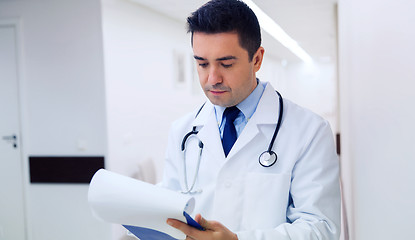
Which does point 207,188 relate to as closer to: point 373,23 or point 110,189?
point 110,189

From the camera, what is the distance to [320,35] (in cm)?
481

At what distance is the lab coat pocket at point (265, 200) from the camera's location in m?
0.90

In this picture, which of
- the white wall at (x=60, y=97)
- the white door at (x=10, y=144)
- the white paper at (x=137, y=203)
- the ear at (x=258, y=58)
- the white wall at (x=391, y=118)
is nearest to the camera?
the white wall at (x=391, y=118)

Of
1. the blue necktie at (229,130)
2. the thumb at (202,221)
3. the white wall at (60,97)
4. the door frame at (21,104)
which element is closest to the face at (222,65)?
the blue necktie at (229,130)

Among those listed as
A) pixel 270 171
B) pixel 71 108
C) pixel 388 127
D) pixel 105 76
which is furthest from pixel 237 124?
pixel 71 108

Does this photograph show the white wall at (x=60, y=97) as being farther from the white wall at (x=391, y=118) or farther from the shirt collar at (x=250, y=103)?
the white wall at (x=391, y=118)

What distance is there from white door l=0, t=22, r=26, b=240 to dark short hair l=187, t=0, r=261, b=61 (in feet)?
7.35

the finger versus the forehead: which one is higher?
the forehead

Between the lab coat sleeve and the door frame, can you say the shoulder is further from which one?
the door frame

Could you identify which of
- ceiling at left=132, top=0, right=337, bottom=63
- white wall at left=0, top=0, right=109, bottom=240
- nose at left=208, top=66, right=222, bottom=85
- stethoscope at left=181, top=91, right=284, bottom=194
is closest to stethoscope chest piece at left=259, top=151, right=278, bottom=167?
stethoscope at left=181, top=91, right=284, bottom=194

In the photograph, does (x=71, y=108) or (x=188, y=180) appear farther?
(x=71, y=108)

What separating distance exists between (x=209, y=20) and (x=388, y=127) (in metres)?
0.47

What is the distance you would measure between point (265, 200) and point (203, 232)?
10.1 inches

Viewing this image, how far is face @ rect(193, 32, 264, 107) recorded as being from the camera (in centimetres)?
86
